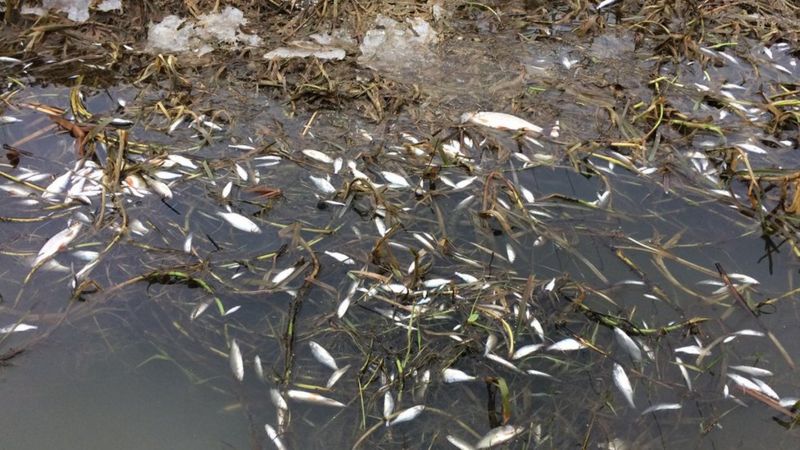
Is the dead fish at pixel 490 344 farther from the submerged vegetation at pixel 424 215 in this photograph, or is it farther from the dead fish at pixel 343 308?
the dead fish at pixel 343 308

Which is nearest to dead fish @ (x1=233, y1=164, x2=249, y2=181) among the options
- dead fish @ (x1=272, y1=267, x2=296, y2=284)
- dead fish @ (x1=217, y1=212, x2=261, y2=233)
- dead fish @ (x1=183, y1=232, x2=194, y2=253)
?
dead fish @ (x1=217, y1=212, x2=261, y2=233)

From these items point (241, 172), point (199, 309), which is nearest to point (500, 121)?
point (241, 172)

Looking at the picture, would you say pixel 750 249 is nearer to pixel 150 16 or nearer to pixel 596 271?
pixel 596 271

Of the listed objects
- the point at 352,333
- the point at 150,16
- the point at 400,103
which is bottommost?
the point at 352,333

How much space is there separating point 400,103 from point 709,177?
1.67 meters

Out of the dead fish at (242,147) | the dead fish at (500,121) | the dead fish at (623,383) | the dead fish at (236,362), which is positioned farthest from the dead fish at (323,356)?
the dead fish at (500,121)

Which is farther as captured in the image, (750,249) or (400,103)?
(400,103)

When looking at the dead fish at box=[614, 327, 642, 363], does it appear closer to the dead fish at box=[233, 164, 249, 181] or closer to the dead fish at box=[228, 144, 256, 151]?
the dead fish at box=[233, 164, 249, 181]

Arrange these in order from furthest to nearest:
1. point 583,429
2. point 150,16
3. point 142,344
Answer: point 150,16, point 142,344, point 583,429

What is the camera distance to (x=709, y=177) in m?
3.24

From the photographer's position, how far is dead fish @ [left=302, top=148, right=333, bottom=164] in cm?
327

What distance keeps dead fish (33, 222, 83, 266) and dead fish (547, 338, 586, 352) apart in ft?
6.95

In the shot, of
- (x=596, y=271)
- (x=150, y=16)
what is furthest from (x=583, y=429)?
(x=150, y=16)

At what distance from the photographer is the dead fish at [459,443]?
7.25 feet
